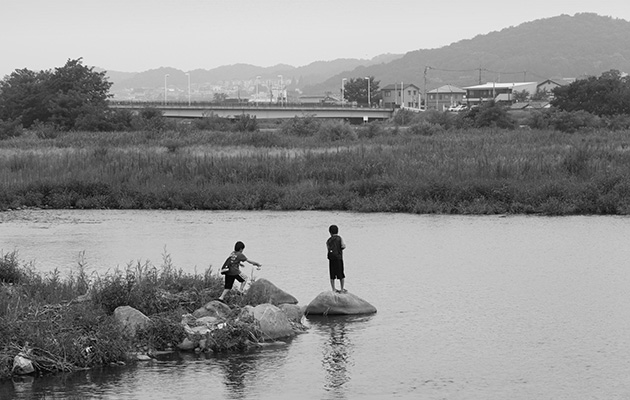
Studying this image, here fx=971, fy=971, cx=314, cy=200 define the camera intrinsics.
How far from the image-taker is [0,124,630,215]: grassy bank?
34.2m

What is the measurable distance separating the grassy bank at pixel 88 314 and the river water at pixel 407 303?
34 centimetres

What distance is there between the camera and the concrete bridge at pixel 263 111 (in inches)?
4107

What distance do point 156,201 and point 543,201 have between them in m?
14.2

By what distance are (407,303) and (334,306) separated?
176 centimetres

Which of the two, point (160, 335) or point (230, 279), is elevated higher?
point (230, 279)

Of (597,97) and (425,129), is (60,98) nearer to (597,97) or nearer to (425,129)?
(425,129)

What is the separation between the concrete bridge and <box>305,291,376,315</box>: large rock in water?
83797 millimetres

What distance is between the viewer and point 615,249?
24.6 metres

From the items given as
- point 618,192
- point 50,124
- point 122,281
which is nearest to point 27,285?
point 122,281

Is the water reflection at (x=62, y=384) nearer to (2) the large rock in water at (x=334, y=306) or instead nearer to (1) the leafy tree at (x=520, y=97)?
(2) the large rock in water at (x=334, y=306)

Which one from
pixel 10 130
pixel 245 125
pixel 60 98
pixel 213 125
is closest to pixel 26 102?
pixel 60 98

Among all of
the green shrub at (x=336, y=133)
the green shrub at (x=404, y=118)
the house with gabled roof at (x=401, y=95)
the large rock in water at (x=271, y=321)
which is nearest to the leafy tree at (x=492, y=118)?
the green shrub at (x=336, y=133)

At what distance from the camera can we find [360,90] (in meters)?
154

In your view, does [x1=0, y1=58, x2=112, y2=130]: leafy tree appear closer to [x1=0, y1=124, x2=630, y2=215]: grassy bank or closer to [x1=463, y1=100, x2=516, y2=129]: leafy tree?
[x1=463, y1=100, x2=516, y2=129]: leafy tree
